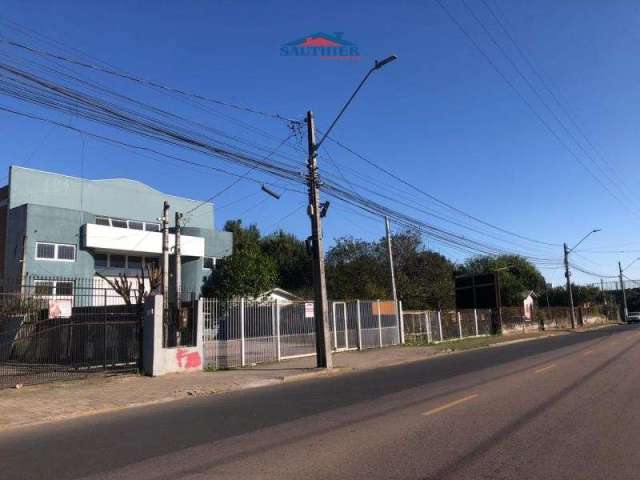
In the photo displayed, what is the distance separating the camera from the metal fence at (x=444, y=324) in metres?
32.9

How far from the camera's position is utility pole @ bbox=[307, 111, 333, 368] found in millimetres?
19969

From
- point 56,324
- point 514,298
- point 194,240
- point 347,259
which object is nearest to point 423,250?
point 347,259

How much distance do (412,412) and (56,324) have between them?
1383cm

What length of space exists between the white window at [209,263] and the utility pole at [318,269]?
2940 cm

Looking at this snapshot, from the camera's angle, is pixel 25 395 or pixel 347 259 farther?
pixel 347 259

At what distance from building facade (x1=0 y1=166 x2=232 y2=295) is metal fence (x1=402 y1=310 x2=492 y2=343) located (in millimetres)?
18050

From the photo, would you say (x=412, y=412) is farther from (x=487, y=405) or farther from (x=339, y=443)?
(x=339, y=443)

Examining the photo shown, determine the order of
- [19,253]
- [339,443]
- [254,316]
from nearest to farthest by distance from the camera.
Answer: [339,443] < [254,316] < [19,253]

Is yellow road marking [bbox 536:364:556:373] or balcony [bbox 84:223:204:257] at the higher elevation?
balcony [bbox 84:223:204:257]

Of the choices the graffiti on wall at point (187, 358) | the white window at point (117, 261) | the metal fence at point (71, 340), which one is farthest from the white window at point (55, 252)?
the graffiti on wall at point (187, 358)

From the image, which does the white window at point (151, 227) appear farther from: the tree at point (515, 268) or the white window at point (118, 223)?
the tree at point (515, 268)

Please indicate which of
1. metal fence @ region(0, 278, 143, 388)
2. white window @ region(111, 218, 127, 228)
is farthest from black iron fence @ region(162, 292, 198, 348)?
white window @ region(111, 218, 127, 228)

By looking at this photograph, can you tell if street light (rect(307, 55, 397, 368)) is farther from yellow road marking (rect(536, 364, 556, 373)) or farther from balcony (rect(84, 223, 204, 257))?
balcony (rect(84, 223, 204, 257))

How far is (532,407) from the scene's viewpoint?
9.82 metres
